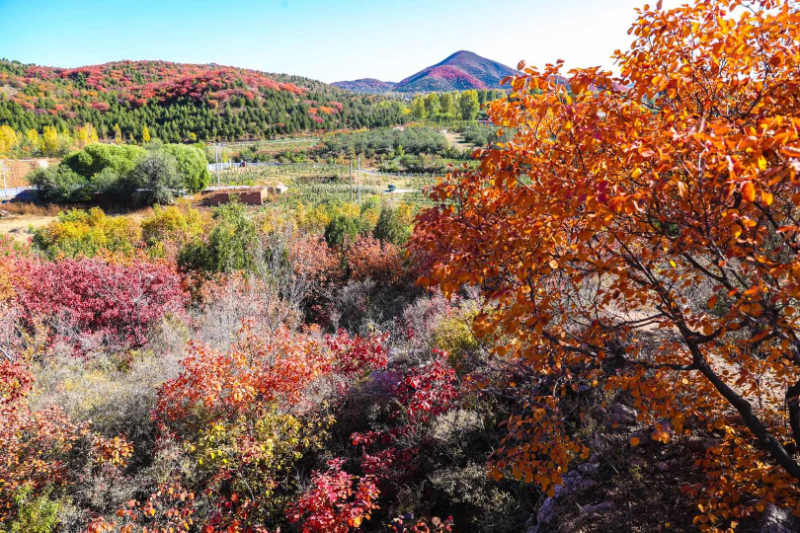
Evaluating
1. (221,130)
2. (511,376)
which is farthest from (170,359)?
(221,130)

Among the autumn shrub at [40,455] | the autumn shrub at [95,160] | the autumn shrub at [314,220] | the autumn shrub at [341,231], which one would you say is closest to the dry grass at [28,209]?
the autumn shrub at [95,160]

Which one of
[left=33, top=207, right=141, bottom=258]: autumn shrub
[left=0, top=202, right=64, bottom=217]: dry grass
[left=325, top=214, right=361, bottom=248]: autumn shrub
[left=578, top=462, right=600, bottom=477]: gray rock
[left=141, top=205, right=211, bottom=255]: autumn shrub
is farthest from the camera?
[left=0, top=202, right=64, bottom=217]: dry grass

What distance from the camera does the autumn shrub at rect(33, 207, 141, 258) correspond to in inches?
594

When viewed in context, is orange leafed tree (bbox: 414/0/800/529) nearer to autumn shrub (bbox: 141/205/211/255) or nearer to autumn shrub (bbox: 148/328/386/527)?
autumn shrub (bbox: 148/328/386/527)

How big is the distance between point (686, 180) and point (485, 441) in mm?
5220

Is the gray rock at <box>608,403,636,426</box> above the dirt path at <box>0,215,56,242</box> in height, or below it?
below

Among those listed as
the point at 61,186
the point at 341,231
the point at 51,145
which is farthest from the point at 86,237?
the point at 51,145

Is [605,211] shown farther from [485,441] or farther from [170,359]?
[170,359]

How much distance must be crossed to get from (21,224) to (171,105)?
194 feet

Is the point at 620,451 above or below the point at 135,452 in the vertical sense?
above

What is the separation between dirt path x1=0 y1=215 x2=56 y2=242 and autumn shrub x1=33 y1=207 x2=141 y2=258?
4.49 m

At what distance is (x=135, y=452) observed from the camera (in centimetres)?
677

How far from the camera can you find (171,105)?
237ft

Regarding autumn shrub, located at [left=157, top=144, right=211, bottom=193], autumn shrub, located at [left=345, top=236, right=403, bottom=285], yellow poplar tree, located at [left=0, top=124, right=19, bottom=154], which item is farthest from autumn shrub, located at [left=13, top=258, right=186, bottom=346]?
yellow poplar tree, located at [left=0, top=124, right=19, bottom=154]
